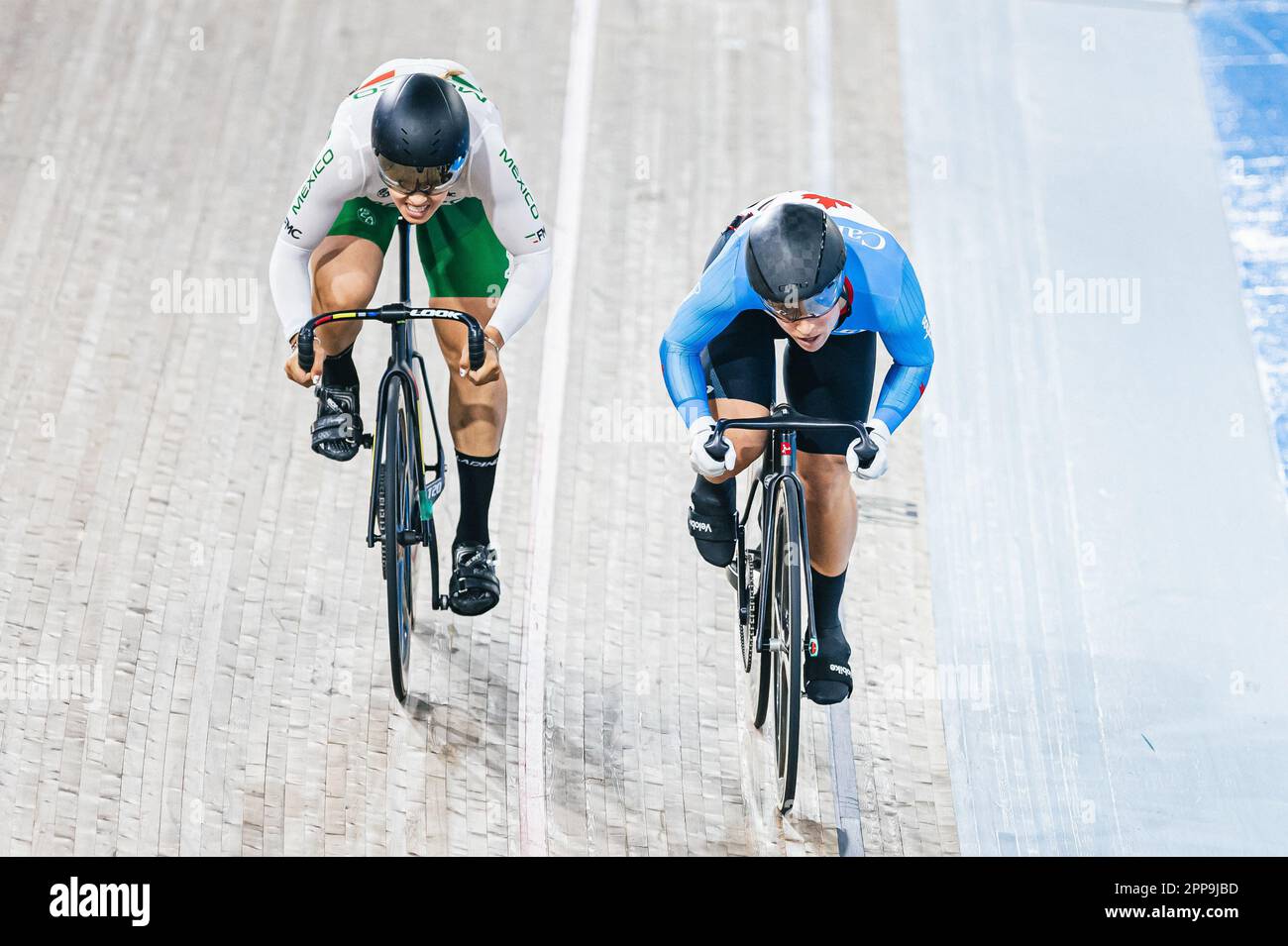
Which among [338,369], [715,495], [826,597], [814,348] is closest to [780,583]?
[826,597]

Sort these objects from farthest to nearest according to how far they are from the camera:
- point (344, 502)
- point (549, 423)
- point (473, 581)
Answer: point (549, 423) → point (344, 502) → point (473, 581)

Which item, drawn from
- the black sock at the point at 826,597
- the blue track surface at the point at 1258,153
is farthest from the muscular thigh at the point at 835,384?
the blue track surface at the point at 1258,153

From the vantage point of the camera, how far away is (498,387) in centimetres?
432

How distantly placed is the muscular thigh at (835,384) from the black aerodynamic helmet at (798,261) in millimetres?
471

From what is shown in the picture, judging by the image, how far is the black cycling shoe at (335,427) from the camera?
407 cm

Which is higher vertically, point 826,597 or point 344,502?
point 826,597

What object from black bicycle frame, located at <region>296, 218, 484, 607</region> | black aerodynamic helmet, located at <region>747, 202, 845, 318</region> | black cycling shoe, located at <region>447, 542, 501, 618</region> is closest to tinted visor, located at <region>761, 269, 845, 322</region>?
black aerodynamic helmet, located at <region>747, 202, 845, 318</region>

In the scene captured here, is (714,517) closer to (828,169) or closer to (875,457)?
(875,457)

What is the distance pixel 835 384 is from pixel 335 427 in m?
1.47

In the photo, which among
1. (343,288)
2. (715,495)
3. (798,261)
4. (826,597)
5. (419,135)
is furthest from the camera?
(715,495)

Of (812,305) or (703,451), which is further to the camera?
(703,451)

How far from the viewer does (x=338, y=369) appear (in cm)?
425

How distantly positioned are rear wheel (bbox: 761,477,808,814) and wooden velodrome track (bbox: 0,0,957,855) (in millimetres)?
293

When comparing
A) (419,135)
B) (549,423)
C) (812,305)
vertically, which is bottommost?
(549,423)
